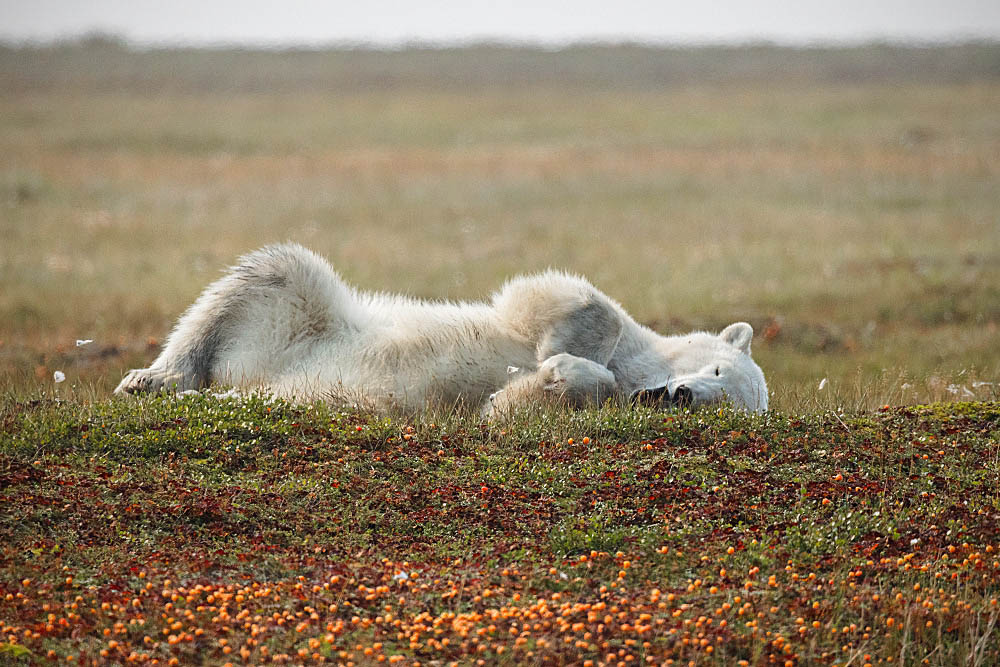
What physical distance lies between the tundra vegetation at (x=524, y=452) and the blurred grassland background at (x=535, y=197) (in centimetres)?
13

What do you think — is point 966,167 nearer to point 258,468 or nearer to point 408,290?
point 408,290

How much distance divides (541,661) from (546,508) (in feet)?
4.58

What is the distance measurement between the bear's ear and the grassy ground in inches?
35.7

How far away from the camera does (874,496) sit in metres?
5.44

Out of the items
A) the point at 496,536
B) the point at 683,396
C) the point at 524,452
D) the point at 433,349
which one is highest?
the point at 433,349

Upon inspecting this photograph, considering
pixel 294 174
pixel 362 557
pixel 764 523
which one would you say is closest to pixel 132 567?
pixel 362 557

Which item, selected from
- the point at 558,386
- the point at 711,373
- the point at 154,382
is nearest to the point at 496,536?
the point at 558,386

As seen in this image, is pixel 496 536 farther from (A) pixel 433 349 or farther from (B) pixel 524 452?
(A) pixel 433 349

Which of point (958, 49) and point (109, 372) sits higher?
point (958, 49)

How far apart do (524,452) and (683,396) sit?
119 centimetres

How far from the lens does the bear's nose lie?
6.43 metres

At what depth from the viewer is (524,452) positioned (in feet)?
19.5

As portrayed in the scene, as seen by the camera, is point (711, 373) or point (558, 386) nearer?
point (558, 386)

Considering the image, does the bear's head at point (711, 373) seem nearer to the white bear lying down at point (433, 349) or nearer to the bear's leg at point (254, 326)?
the white bear lying down at point (433, 349)
